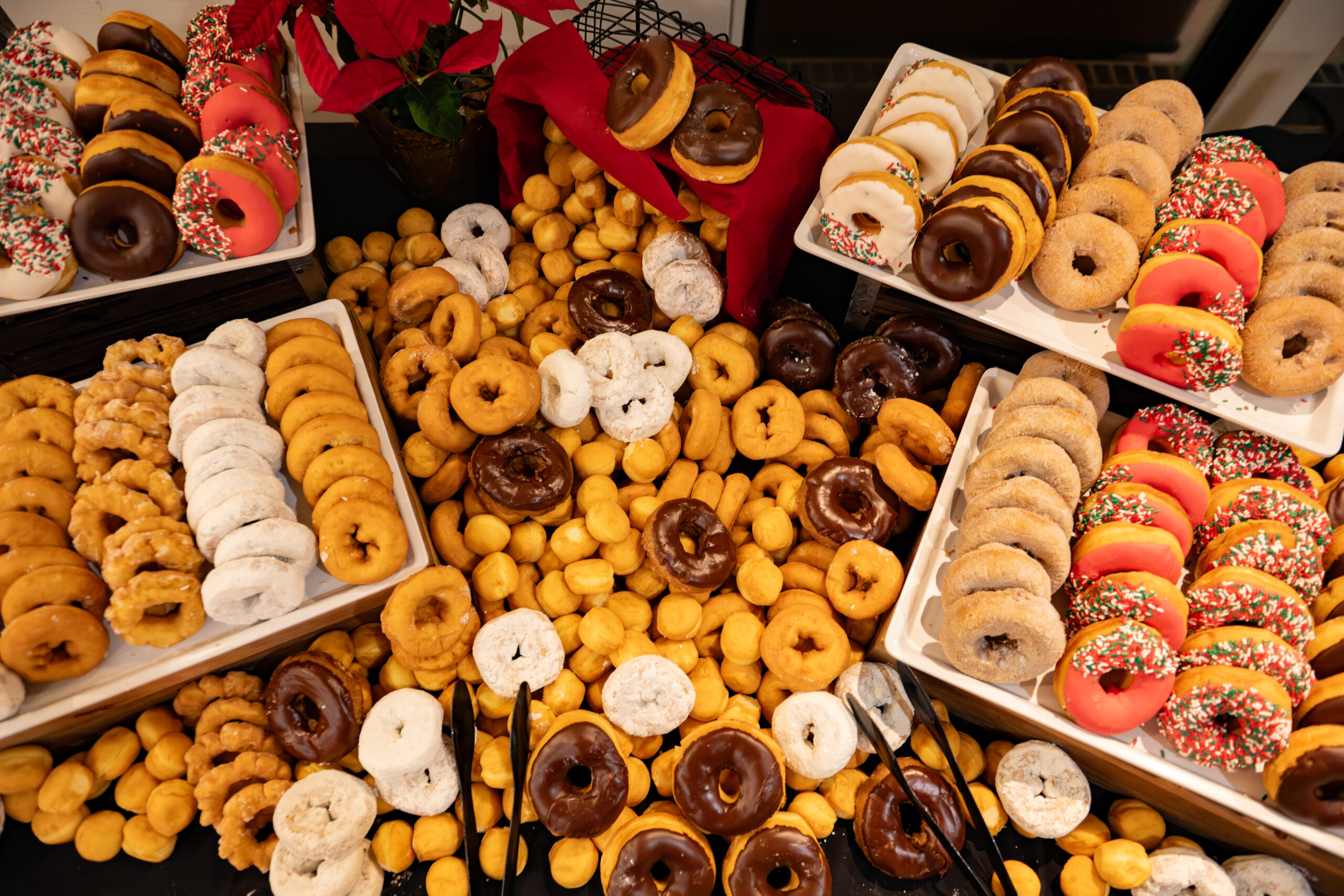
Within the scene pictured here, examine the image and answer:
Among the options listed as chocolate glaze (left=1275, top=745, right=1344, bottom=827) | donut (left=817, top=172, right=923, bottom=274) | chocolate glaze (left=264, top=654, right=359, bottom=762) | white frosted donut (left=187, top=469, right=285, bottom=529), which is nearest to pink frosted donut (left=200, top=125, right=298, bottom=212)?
white frosted donut (left=187, top=469, right=285, bottom=529)

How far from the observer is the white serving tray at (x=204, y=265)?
198 cm

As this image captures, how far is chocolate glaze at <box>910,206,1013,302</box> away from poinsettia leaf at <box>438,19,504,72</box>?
131cm

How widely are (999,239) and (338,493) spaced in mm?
1703

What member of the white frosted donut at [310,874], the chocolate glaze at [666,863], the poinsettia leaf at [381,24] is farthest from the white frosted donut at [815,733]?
the poinsettia leaf at [381,24]

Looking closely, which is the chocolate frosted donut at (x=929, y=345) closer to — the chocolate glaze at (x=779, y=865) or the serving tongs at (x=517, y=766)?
the chocolate glaze at (x=779, y=865)

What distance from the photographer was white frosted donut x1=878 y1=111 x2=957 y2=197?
2.06 metres

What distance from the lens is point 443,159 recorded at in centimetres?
253

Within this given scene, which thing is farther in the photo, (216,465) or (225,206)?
(225,206)

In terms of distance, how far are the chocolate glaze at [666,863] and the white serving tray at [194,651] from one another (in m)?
0.84

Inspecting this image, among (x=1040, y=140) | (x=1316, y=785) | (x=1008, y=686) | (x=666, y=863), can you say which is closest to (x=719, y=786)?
(x=666, y=863)

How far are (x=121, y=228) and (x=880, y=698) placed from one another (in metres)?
2.34

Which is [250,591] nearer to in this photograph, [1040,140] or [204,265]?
[204,265]

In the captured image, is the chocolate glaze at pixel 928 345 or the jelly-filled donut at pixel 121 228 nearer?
the jelly-filled donut at pixel 121 228

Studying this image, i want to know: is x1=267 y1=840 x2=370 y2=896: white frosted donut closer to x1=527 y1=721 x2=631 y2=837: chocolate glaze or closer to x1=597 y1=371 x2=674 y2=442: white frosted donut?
x1=527 y1=721 x2=631 y2=837: chocolate glaze
